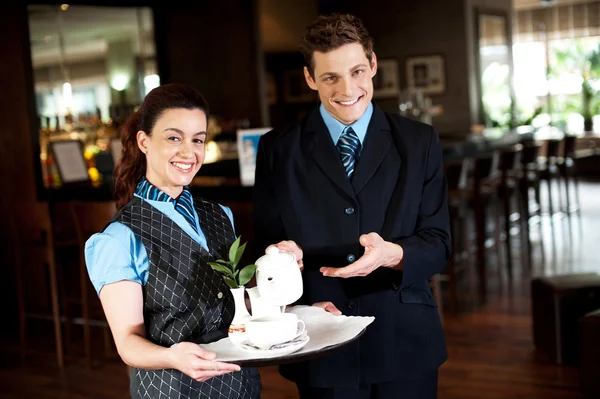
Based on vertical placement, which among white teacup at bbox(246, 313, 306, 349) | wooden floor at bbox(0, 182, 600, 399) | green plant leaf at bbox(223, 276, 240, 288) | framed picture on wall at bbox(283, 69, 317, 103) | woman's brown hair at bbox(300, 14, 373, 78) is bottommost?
wooden floor at bbox(0, 182, 600, 399)

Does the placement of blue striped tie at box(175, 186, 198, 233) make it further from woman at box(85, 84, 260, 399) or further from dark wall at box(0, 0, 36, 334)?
dark wall at box(0, 0, 36, 334)

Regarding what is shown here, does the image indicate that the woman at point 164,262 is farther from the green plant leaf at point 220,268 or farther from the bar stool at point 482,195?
the bar stool at point 482,195

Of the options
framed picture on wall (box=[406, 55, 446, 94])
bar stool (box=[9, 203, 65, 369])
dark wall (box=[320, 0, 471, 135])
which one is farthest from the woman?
framed picture on wall (box=[406, 55, 446, 94])

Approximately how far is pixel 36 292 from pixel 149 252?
508 cm

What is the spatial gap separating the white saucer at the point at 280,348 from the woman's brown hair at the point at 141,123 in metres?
0.53

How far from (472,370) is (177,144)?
3.28m

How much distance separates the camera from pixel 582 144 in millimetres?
14578

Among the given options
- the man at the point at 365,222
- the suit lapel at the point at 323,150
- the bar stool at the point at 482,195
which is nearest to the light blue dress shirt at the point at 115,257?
the man at the point at 365,222

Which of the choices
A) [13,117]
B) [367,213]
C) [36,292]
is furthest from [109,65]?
[367,213]

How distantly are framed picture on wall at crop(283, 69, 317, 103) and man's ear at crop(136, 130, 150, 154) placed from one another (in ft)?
33.1

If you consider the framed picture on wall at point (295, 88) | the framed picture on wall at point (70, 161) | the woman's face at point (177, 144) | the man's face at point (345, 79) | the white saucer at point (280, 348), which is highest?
the framed picture on wall at point (295, 88)

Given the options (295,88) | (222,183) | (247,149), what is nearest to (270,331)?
(247,149)

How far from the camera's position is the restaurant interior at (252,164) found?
4910 millimetres

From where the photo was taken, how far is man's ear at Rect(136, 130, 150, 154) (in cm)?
188
